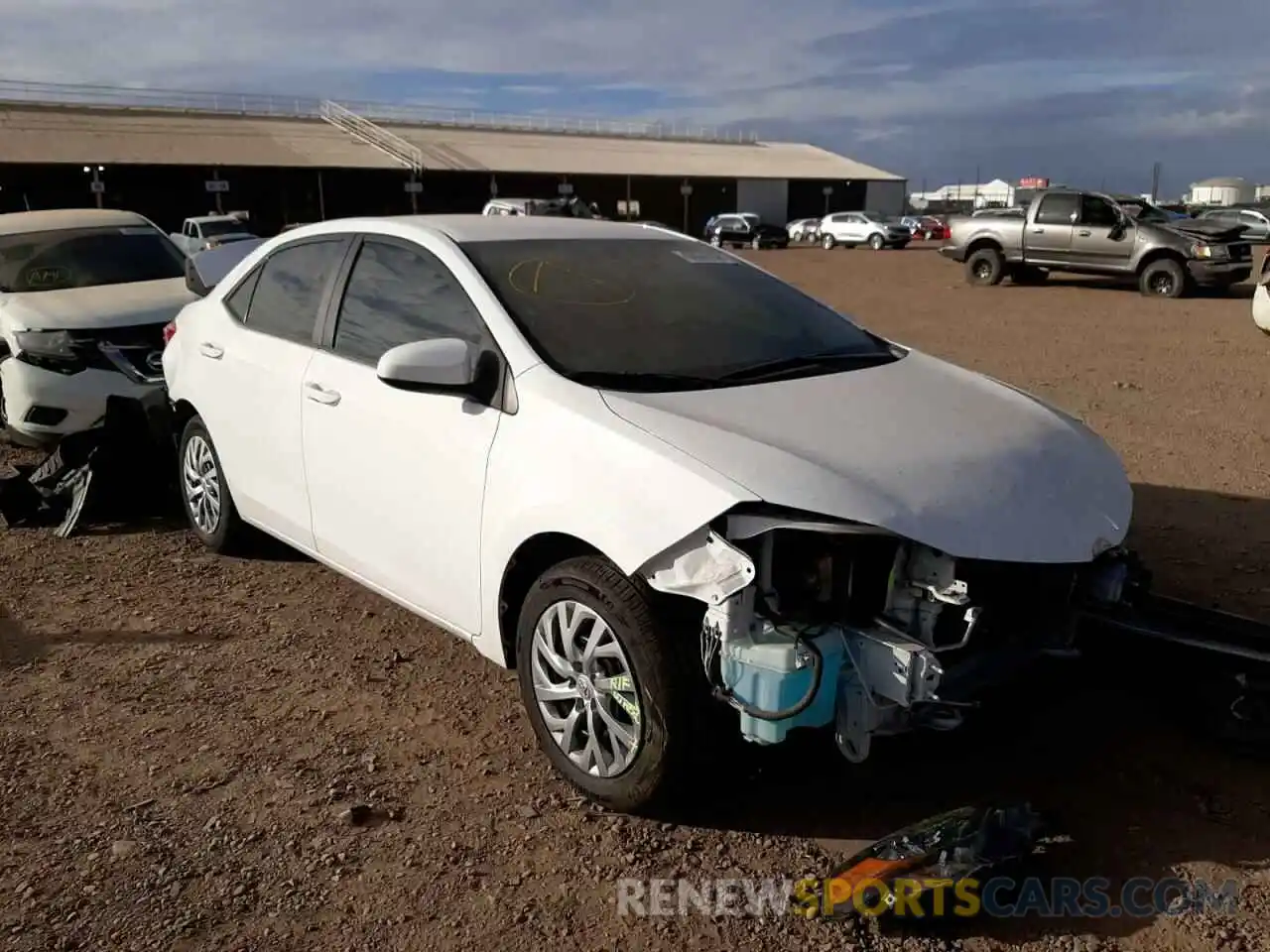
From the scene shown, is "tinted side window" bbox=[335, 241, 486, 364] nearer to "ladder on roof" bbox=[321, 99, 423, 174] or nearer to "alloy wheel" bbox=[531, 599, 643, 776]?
"alloy wheel" bbox=[531, 599, 643, 776]

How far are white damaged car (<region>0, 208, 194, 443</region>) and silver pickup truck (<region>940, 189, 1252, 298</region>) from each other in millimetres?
15803

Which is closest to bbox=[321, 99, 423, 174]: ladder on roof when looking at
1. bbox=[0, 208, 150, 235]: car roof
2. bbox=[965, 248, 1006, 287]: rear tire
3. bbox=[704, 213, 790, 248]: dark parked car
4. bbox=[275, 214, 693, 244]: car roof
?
bbox=[704, 213, 790, 248]: dark parked car

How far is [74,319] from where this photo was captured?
23.5 ft

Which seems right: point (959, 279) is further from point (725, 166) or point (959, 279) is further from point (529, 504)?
point (725, 166)

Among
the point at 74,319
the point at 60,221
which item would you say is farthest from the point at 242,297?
the point at 60,221

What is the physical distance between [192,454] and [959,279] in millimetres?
21052

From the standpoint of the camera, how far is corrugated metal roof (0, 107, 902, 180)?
45688 mm

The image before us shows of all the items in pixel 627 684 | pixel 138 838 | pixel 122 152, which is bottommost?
pixel 138 838

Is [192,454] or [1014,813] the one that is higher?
[192,454]

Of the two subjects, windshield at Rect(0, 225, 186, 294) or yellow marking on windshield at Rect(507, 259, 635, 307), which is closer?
yellow marking on windshield at Rect(507, 259, 635, 307)

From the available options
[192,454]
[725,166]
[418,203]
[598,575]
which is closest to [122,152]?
[418,203]

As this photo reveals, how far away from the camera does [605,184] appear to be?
6069cm

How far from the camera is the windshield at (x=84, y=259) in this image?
8.14 metres

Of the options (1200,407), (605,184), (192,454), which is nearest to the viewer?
(192,454)
